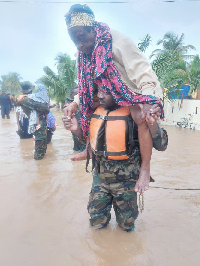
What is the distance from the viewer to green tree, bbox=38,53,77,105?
56.5ft

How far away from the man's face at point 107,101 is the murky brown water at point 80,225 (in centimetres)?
123

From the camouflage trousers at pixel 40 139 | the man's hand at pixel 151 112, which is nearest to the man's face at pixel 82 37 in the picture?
the man's hand at pixel 151 112

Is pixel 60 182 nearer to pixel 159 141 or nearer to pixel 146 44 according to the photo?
pixel 159 141

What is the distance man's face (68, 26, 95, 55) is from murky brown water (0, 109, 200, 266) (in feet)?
5.61

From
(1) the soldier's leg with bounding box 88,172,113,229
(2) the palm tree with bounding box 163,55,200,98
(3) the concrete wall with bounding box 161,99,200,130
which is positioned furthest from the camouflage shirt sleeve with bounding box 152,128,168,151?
(2) the palm tree with bounding box 163,55,200,98

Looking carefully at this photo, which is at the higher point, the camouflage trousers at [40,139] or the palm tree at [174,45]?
the palm tree at [174,45]

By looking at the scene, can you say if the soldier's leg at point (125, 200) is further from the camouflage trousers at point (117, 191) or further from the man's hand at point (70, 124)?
the man's hand at point (70, 124)

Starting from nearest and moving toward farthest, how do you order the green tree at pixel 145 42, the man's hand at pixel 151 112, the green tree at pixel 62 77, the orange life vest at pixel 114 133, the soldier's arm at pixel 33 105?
the man's hand at pixel 151 112 → the orange life vest at pixel 114 133 → the soldier's arm at pixel 33 105 → the green tree at pixel 145 42 → the green tree at pixel 62 77

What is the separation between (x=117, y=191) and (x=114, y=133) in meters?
0.55

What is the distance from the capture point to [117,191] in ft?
6.75

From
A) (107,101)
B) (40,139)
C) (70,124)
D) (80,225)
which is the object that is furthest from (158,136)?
(40,139)

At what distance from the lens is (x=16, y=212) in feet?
8.73

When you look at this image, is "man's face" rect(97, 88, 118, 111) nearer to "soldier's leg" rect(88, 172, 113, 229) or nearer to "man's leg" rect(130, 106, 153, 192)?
"man's leg" rect(130, 106, 153, 192)

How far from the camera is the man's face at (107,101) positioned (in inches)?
73.7
